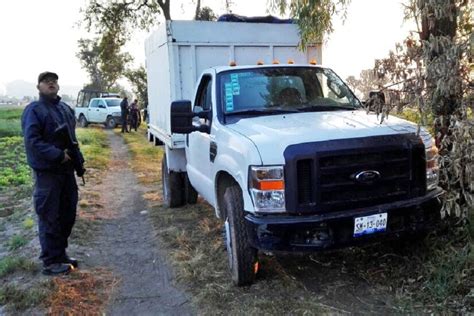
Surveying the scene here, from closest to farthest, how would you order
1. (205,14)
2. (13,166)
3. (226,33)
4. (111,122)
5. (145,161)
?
(226,33) < (13,166) < (145,161) < (205,14) < (111,122)

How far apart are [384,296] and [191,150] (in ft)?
9.77

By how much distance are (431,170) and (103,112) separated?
1031 inches

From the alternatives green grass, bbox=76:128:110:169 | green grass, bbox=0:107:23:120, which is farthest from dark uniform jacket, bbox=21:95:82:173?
green grass, bbox=0:107:23:120

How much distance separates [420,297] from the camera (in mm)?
3891

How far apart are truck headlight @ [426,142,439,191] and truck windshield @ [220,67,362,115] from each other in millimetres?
1197

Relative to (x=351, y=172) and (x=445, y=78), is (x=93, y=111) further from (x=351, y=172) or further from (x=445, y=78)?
(x=445, y=78)

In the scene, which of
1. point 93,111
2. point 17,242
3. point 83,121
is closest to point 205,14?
point 93,111

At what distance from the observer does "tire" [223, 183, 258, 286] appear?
4176 mm

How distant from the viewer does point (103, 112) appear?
28.5m

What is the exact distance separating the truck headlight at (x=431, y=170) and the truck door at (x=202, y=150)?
6.61 ft

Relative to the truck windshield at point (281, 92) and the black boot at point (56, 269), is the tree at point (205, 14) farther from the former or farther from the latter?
the black boot at point (56, 269)

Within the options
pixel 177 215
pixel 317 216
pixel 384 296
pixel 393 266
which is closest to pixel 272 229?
pixel 317 216

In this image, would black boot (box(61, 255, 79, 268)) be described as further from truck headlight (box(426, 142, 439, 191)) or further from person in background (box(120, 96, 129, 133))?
person in background (box(120, 96, 129, 133))

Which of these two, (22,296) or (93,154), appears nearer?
(22,296)
